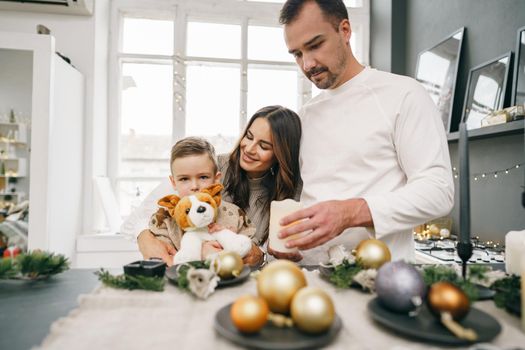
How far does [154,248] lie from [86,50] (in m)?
2.79

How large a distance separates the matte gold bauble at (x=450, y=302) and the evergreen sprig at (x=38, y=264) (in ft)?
2.71

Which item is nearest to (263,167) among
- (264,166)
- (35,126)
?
(264,166)

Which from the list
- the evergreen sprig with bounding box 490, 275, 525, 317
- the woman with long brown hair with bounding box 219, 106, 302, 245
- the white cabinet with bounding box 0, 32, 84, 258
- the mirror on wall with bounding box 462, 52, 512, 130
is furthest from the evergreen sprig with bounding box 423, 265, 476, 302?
the white cabinet with bounding box 0, 32, 84, 258

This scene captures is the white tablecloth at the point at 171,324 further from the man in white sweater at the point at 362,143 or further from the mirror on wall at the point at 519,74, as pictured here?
the mirror on wall at the point at 519,74

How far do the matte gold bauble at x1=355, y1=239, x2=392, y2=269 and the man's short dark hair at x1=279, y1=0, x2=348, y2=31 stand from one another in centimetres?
94

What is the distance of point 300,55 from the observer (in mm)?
1480

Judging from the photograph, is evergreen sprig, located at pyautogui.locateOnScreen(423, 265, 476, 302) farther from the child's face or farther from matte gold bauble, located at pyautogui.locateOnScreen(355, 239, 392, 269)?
the child's face

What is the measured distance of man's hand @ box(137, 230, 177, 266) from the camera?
4.04 feet

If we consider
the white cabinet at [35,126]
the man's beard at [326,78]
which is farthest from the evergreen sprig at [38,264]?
the white cabinet at [35,126]

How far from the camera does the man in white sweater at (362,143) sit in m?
1.12

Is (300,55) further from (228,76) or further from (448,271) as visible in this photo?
(228,76)

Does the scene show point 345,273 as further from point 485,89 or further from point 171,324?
point 485,89

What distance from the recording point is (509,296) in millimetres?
671

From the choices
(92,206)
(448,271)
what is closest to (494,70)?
(448,271)
